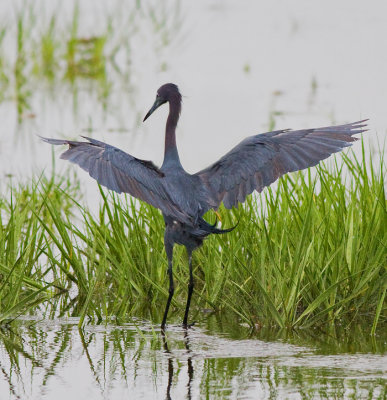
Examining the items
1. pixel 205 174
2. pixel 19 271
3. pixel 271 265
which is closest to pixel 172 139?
pixel 205 174

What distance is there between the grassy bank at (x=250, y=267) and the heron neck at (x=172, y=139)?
493 mm

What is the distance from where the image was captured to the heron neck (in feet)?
19.5

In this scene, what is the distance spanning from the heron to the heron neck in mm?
19

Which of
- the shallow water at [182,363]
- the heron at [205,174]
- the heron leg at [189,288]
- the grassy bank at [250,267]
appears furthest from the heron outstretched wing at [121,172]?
the shallow water at [182,363]

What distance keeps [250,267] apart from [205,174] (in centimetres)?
62

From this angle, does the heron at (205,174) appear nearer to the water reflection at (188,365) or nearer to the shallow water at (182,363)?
the water reflection at (188,365)

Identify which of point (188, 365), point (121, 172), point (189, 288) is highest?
point (121, 172)

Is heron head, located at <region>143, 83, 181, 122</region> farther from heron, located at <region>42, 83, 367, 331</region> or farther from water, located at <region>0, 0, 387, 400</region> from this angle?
water, located at <region>0, 0, 387, 400</region>

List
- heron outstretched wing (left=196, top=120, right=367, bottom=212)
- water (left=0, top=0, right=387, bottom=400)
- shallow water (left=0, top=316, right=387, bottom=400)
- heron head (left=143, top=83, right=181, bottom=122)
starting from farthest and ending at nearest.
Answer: heron head (left=143, top=83, right=181, bottom=122)
heron outstretched wing (left=196, top=120, right=367, bottom=212)
water (left=0, top=0, right=387, bottom=400)
shallow water (left=0, top=316, right=387, bottom=400)

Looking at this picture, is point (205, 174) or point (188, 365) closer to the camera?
point (188, 365)

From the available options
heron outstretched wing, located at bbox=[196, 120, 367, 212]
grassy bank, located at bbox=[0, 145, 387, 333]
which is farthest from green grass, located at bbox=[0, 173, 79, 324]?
Result: heron outstretched wing, located at bbox=[196, 120, 367, 212]

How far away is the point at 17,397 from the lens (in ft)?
14.7

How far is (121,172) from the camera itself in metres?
5.42

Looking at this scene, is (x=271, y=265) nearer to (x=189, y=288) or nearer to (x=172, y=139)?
(x=189, y=288)
